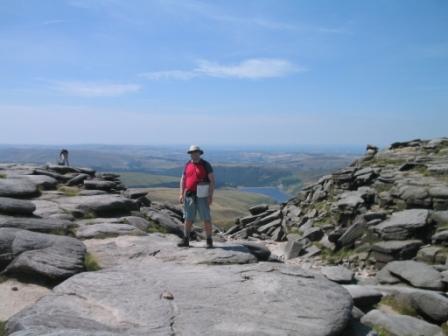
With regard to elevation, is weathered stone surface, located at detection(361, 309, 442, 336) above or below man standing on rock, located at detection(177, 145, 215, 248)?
below

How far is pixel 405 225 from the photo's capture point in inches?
967

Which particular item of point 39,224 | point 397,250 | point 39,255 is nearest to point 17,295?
point 39,255

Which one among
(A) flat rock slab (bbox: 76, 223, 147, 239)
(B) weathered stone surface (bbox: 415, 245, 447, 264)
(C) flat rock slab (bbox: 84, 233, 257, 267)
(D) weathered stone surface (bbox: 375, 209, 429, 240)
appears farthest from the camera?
(D) weathered stone surface (bbox: 375, 209, 429, 240)

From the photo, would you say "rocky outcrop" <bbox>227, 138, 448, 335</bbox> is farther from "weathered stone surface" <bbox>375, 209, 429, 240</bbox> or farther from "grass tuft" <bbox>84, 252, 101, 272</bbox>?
"grass tuft" <bbox>84, 252, 101, 272</bbox>

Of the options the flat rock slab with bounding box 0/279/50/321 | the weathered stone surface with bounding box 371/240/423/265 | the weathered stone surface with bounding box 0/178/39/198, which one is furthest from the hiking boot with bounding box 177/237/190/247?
the weathered stone surface with bounding box 371/240/423/265

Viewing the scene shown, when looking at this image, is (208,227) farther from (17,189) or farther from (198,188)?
(17,189)

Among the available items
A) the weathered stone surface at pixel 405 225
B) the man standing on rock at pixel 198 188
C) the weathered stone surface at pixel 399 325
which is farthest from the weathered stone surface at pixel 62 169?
the weathered stone surface at pixel 399 325

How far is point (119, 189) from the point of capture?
36.1 metres

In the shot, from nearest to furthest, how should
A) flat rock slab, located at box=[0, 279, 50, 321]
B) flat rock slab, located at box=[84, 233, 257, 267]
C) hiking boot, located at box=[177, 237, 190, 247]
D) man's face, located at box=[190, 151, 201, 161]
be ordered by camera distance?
flat rock slab, located at box=[0, 279, 50, 321], flat rock slab, located at box=[84, 233, 257, 267], man's face, located at box=[190, 151, 201, 161], hiking boot, located at box=[177, 237, 190, 247]

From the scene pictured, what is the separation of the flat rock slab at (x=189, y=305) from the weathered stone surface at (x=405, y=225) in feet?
41.2

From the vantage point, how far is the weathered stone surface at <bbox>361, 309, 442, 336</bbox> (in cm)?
1265

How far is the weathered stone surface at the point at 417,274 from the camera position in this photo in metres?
17.9

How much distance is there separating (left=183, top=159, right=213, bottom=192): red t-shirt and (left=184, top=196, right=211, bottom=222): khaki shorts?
1.51 ft

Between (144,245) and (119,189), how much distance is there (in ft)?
60.0
